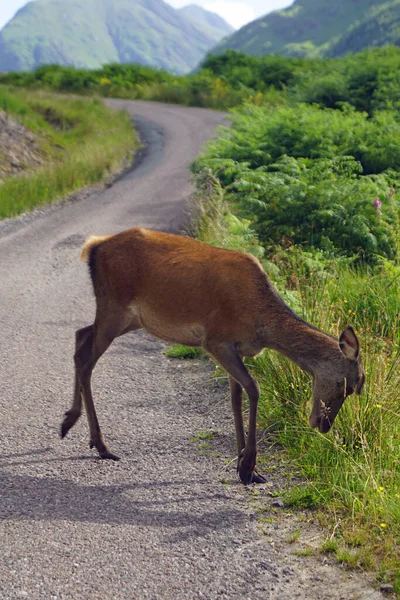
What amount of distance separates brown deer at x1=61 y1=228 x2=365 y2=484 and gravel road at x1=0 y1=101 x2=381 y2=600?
0.34m

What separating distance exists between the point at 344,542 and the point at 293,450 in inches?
47.2

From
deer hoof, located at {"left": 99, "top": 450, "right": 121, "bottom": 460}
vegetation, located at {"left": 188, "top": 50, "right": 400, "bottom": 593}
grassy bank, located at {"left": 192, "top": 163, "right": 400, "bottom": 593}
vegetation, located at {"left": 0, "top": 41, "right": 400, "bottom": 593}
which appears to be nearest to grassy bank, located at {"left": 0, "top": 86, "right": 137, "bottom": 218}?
vegetation, located at {"left": 0, "top": 41, "right": 400, "bottom": 593}

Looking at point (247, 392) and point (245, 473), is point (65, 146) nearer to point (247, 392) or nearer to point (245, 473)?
point (247, 392)

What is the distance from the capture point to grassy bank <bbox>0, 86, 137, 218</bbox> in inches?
673

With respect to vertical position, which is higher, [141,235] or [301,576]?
[141,235]

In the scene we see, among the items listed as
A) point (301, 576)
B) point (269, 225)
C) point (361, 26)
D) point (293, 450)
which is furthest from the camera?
point (361, 26)

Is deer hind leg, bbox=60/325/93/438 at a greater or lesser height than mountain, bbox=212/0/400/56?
lesser

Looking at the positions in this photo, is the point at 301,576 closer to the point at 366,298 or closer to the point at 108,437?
the point at 108,437

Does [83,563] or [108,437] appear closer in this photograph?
[83,563]

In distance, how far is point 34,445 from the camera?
18.2 ft

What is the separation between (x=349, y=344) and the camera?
4.63 meters

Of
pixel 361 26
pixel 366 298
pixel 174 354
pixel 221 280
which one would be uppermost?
pixel 361 26

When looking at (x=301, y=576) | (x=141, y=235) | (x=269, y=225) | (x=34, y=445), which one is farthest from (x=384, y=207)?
(x=301, y=576)

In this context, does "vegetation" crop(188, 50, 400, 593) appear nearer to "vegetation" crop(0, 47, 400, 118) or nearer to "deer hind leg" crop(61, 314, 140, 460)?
"deer hind leg" crop(61, 314, 140, 460)
